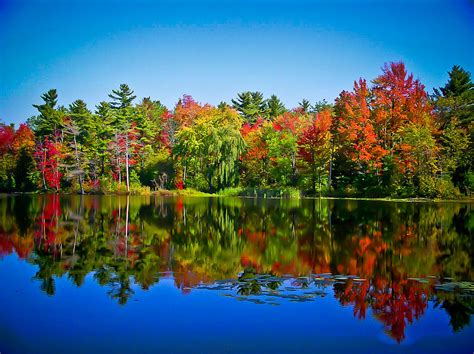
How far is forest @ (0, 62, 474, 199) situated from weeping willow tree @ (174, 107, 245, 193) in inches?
4.5

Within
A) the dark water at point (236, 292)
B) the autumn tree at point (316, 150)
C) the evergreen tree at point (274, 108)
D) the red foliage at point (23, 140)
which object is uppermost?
the evergreen tree at point (274, 108)

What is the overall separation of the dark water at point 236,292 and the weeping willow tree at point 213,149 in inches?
1126

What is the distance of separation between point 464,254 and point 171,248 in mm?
7594

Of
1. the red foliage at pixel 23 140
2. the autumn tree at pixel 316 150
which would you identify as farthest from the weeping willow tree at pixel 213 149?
the red foliage at pixel 23 140

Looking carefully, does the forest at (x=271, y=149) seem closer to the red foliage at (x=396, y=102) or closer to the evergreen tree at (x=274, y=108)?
the red foliage at (x=396, y=102)

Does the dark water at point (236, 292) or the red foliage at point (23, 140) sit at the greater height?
the red foliage at point (23, 140)

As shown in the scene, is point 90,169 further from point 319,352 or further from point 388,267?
point 319,352

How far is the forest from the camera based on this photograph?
118ft

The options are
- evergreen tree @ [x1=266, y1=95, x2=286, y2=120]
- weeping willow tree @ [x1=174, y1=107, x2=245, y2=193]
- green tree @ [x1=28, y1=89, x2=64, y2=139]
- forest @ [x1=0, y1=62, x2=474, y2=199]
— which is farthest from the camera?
evergreen tree @ [x1=266, y1=95, x2=286, y2=120]

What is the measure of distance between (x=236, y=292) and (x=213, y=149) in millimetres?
35906

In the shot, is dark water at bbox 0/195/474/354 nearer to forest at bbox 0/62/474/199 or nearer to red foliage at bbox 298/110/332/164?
forest at bbox 0/62/474/199

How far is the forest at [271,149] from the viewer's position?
35938 millimetres

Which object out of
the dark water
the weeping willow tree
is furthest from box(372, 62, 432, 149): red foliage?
the dark water

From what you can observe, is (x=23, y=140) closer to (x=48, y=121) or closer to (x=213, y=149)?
(x=48, y=121)
